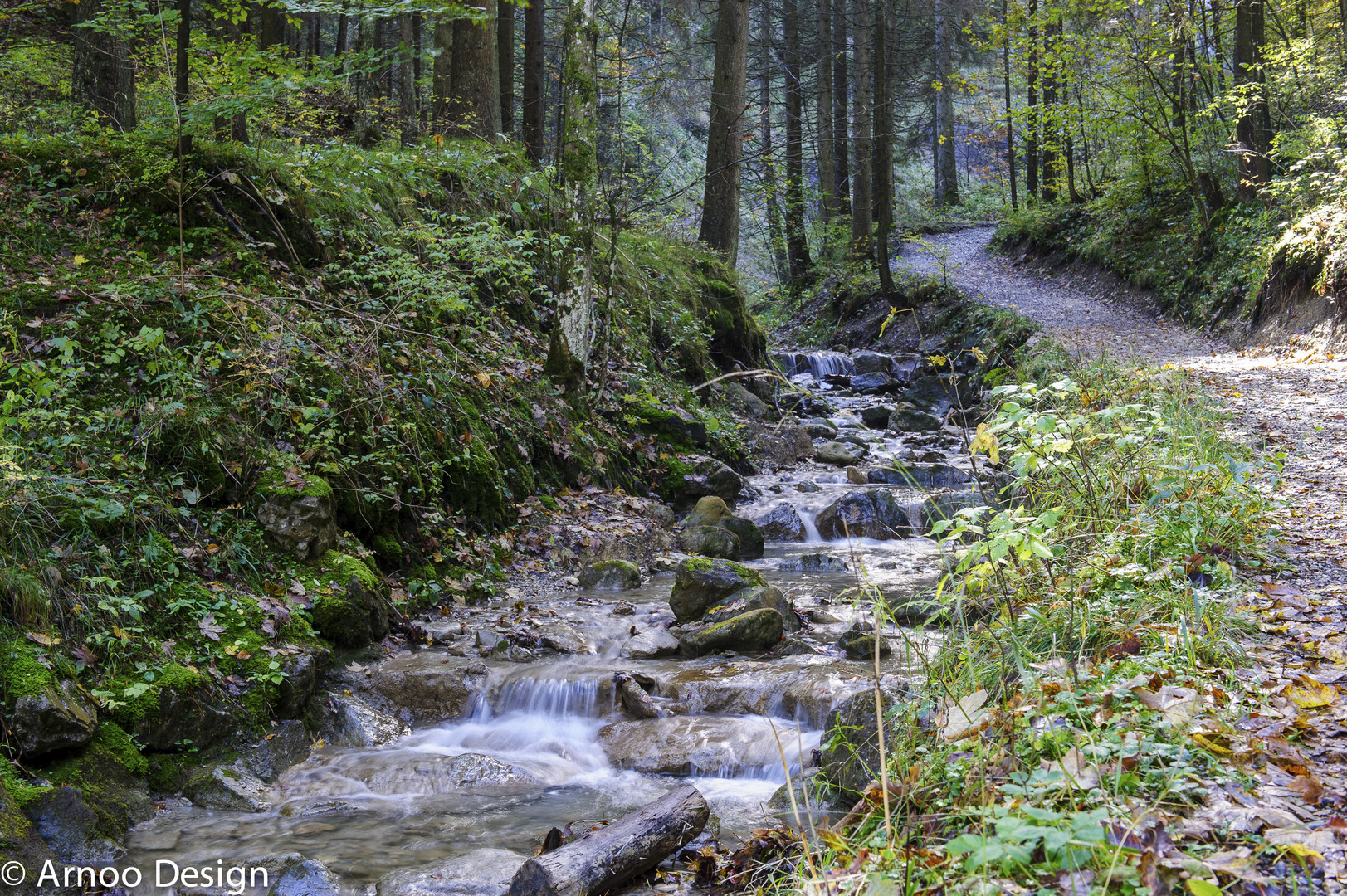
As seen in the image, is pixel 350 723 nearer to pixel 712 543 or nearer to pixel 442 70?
pixel 712 543

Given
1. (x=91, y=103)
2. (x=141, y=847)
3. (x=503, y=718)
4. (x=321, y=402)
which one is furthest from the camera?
(x=91, y=103)

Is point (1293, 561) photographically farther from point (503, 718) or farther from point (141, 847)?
point (141, 847)

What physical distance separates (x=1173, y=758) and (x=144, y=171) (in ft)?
27.0

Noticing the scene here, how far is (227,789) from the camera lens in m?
4.02

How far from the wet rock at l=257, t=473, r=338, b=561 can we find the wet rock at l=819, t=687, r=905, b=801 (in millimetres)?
3640

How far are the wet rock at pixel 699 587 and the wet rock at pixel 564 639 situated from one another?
32.8 inches

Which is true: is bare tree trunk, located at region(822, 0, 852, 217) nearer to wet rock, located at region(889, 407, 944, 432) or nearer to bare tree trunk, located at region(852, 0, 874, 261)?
bare tree trunk, located at region(852, 0, 874, 261)

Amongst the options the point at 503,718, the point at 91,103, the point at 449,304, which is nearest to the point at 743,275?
the point at 449,304

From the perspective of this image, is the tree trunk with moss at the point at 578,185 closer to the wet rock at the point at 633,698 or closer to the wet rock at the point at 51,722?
the wet rock at the point at 633,698

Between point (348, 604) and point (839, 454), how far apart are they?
8.91 meters

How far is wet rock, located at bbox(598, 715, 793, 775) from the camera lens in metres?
4.63

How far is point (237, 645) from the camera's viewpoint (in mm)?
4531

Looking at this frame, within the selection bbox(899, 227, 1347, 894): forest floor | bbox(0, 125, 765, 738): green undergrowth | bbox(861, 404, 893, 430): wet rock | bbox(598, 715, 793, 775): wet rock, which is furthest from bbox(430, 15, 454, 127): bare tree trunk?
bbox(899, 227, 1347, 894): forest floor

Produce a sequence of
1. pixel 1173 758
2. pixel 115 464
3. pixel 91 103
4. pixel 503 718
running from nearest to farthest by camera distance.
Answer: pixel 1173 758 → pixel 115 464 → pixel 503 718 → pixel 91 103
